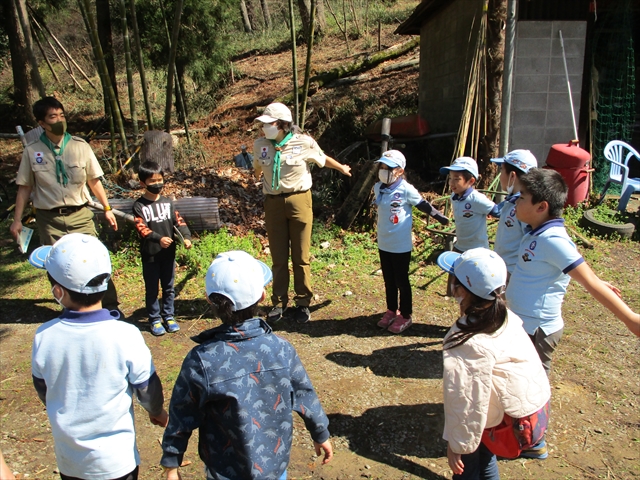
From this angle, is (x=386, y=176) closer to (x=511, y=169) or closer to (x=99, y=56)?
(x=511, y=169)

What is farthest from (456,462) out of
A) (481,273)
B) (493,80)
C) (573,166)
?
(493,80)

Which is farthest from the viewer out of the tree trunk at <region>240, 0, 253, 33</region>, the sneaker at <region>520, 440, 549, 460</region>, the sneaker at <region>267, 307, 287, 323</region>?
the tree trunk at <region>240, 0, 253, 33</region>

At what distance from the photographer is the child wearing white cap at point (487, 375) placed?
80.5 inches

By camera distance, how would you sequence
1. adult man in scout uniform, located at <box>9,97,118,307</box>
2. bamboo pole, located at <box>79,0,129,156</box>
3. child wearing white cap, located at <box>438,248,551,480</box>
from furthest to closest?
bamboo pole, located at <box>79,0,129,156</box> → adult man in scout uniform, located at <box>9,97,118,307</box> → child wearing white cap, located at <box>438,248,551,480</box>

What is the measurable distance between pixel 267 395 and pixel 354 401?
6.03 feet

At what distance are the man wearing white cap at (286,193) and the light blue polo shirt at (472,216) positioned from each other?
1.14 m

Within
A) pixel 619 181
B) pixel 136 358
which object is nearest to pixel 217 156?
pixel 619 181

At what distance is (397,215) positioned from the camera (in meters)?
4.21

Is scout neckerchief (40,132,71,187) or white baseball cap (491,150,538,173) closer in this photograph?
white baseball cap (491,150,538,173)

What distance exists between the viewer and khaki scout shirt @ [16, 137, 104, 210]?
413cm

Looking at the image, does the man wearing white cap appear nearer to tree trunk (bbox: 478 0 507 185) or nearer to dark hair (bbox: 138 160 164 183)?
dark hair (bbox: 138 160 164 183)

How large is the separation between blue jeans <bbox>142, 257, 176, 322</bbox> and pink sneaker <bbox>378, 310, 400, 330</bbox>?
1.95 metres

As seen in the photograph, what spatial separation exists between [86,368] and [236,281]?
2.22 ft

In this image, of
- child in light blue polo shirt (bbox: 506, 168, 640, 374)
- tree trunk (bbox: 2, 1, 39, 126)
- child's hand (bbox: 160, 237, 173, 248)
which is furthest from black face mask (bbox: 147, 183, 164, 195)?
tree trunk (bbox: 2, 1, 39, 126)
